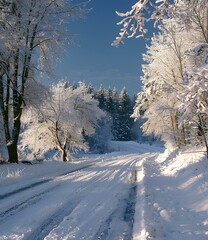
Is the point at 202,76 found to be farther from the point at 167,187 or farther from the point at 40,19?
the point at 40,19

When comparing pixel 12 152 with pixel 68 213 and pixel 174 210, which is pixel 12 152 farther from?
pixel 174 210

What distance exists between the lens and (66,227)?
19.2ft

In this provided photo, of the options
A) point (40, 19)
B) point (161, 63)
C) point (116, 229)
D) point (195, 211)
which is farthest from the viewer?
point (161, 63)

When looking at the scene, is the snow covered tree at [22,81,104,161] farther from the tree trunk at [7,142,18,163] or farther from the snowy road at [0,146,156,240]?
the snowy road at [0,146,156,240]

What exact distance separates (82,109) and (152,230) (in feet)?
90.3

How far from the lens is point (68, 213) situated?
695cm

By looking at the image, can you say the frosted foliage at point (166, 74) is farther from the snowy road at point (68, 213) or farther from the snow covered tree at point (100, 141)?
the snow covered tree at point (100, 141)

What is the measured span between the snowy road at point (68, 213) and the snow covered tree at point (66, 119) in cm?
2028

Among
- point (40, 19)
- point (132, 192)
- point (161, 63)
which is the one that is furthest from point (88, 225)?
point (161, 63)

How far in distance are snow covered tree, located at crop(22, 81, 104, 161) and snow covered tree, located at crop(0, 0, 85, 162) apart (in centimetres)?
1001

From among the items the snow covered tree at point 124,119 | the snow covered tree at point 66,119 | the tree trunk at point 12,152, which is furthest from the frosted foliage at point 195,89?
the snow covered tree at point 124,119

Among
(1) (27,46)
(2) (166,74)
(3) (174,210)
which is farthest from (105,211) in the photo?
(2) (166,74)

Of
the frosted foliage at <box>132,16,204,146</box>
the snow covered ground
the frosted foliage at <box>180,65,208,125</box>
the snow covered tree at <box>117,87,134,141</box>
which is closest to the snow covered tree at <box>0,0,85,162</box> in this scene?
→ the frosted foliage at <box>132,16,204,146</box>

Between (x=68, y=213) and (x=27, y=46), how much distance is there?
12490 millimetres
